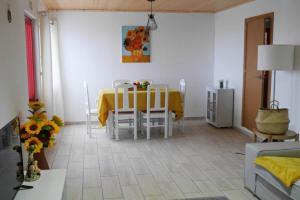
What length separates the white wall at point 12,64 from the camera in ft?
9.15

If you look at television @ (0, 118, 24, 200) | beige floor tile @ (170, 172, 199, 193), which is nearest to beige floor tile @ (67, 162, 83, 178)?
beige floor tile @ (170, 172, 199, 193)

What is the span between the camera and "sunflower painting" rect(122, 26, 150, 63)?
6.97 meters

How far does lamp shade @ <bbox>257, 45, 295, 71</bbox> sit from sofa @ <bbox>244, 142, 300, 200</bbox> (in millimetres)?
1221

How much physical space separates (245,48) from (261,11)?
2.49ft

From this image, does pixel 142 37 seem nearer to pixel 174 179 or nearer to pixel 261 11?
pixel 261 11

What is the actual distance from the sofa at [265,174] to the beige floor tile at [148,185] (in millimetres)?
943

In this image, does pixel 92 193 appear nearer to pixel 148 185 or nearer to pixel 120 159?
pixel 148 185

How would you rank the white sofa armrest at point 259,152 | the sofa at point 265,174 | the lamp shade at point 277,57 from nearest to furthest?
the sofa at point 265,174
the white sofa armrest at point 259,152
the lamp shade at point 277,57

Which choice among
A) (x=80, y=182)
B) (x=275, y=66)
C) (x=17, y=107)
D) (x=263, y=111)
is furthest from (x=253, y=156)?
(x=17, y=107)

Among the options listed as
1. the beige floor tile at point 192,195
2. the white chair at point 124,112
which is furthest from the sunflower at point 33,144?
the white chair at point 124,112

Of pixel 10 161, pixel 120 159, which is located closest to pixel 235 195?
pixel 120 159

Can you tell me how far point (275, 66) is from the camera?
4309mm

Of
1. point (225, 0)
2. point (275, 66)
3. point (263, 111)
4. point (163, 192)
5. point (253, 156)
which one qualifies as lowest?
point (163, 192)

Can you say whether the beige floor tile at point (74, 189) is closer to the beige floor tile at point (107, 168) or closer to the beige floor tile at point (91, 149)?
the beige floor tile at point (107, 168)
